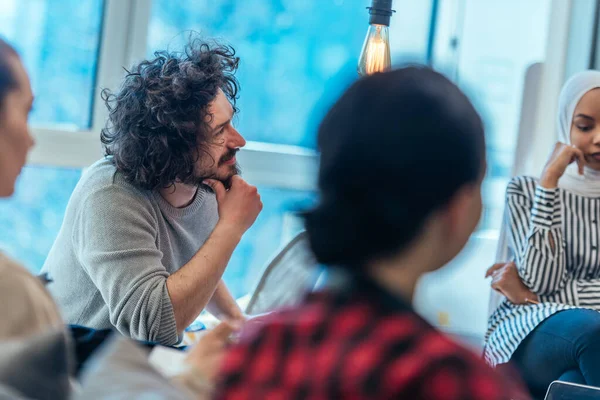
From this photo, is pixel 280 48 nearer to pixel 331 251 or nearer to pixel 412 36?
pixel 412 36

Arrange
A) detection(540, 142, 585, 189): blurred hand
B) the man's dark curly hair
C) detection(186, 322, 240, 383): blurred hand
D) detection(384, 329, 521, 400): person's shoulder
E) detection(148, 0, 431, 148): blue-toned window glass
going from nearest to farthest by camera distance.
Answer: detection(384, 329, 521, 400): person's shoulder < detection(186, 322, 240, 383): blurred hand < the man's dark curly hair < detection(540, 142, 585, 189): blurred hand < detection(148, 0, 431, 148): blue-toned window glass

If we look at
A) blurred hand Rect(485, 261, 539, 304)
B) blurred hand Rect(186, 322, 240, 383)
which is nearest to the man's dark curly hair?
blurred hand Rect(186, 322, 240, 383)

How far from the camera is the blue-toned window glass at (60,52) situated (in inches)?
118

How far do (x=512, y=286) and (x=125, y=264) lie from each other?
1149 millimetres

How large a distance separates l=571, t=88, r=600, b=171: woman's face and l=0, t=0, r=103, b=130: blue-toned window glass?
1838mm

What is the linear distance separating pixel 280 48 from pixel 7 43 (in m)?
2.23

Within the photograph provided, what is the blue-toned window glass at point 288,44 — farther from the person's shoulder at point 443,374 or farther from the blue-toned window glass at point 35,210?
the person's shoulder at point 443,374

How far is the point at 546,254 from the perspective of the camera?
2.21m

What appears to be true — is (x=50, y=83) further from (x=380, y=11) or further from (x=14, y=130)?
(x=14, y=130)

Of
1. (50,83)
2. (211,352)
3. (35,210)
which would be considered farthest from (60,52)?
(211,352)

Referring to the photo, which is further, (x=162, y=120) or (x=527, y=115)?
(x=527, y=115)

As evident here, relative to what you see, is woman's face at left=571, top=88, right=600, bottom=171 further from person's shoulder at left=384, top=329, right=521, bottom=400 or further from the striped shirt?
Answer: person's shoulder at left=384, top=329, right=521, bottom=400

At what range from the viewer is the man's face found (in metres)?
1.83

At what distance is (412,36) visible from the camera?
3.54 meters
